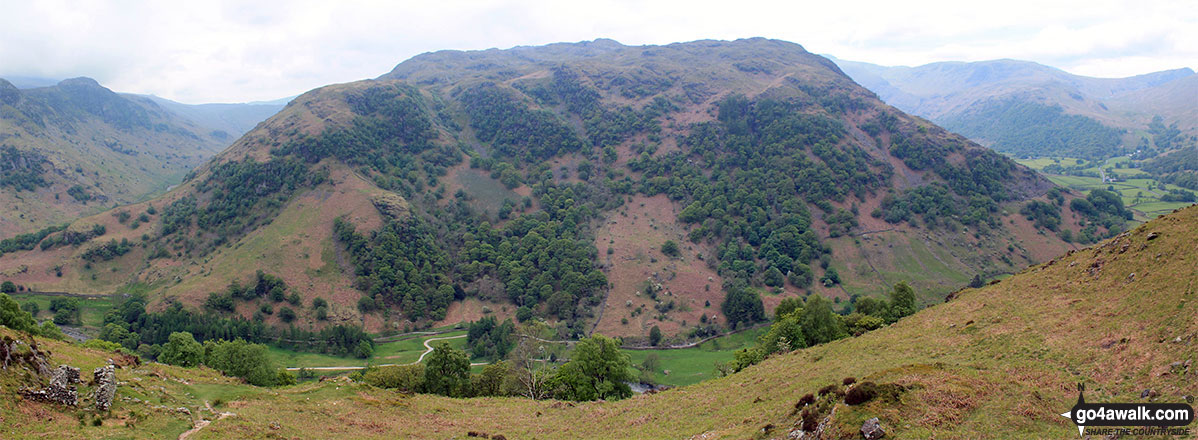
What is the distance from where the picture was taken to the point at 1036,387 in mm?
25750

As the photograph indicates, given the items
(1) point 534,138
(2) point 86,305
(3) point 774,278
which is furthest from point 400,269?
(3) point 774,278

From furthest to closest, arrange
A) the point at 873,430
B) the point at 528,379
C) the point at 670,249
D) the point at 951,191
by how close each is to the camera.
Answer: the point at 951,191 → the point at 670,249 → the point at 528,379 → the point at 873,430

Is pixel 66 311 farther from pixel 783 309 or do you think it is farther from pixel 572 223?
pixel 783 309

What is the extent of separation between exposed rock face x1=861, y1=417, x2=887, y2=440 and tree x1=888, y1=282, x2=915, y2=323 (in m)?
51.5

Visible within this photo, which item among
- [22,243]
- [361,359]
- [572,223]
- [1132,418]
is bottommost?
[361,359]

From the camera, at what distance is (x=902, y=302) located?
226ft

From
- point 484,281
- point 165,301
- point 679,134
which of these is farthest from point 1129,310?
point 679,134

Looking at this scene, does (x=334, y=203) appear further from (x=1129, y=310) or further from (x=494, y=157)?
(x=1129, y=310)

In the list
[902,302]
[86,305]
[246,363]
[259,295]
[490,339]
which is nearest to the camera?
[246,363]

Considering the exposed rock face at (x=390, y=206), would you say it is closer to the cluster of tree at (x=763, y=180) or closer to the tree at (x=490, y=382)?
the cluster of tree at (x=763, y=180)

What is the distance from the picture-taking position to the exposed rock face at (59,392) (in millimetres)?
26109

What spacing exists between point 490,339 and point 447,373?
4890 centimetres

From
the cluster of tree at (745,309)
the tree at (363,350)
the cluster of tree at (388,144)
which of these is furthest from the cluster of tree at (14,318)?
the cluster of tree at (745,309)

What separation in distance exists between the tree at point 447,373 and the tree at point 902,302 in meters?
55.1
